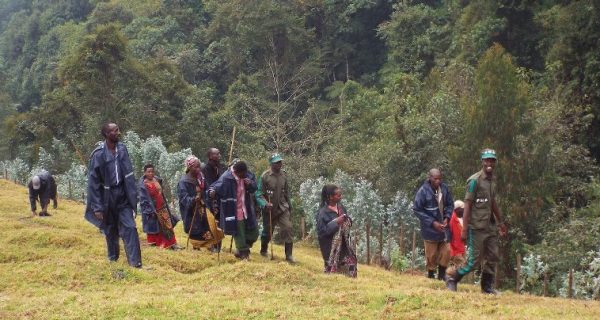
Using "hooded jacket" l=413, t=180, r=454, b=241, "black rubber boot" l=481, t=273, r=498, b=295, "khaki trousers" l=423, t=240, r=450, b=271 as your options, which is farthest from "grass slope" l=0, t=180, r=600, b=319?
"hooded jacket" l=413, t=180, r=454, b=241

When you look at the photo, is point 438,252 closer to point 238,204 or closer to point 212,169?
point 238,204

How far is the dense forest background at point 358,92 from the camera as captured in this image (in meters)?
18.0

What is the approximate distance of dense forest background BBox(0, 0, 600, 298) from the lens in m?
18.0

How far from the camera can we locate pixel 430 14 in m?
41.8

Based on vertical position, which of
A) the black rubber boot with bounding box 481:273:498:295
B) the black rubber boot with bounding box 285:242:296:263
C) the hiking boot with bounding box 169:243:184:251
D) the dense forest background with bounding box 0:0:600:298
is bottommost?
the black rubber boot with bounding box 481:273:498:295

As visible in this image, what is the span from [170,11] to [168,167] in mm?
34252

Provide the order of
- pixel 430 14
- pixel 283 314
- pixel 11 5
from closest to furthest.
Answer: pixel 283 314 → pixel 430 14 → pixel 11 5

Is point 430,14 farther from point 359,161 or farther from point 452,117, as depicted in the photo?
point 452,117

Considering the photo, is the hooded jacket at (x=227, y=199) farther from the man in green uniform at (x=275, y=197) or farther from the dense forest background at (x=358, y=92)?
the dense forest background at (x=358, y=92)

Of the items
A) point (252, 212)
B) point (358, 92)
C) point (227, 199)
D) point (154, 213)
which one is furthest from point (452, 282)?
point (358, 92)

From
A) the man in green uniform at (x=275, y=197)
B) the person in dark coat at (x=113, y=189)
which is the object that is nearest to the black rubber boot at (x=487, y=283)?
the man in green uniform at (x=275, y=197)

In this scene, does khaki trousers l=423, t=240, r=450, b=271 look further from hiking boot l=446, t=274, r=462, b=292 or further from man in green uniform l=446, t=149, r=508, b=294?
man in green uniform l=446, t=149, r=508, b=294

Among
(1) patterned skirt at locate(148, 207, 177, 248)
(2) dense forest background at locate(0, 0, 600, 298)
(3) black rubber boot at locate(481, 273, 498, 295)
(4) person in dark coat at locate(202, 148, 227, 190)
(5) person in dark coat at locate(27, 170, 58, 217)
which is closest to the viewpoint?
(3) black rubber boot at locate(481, 273, 498, 295)

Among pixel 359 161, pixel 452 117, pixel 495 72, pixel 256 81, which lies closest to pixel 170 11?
pixel 256 81
